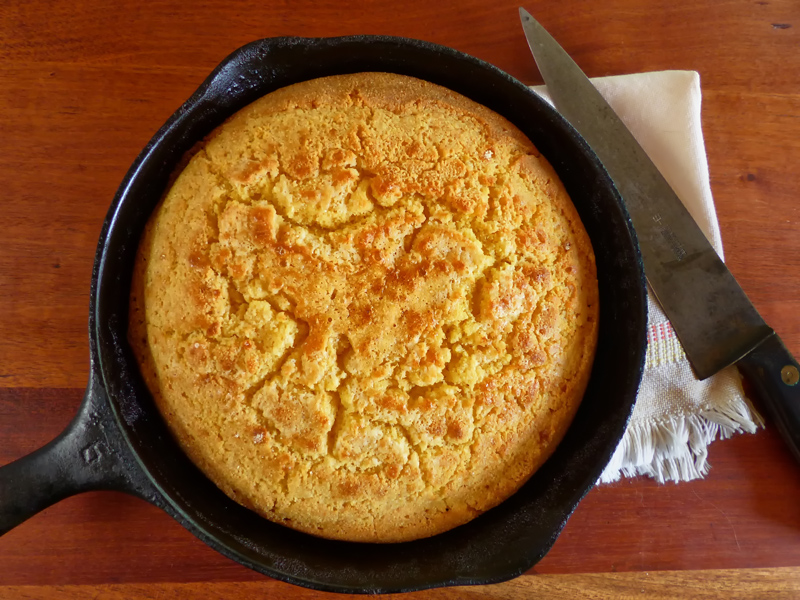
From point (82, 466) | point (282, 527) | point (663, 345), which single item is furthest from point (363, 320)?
point (663, 345)

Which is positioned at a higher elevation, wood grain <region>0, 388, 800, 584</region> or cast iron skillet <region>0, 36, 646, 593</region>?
cast iron skillet <region>0, 36, 646, 593</region>

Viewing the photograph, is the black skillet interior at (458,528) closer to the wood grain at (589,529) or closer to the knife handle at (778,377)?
the wood grain at (589,529)

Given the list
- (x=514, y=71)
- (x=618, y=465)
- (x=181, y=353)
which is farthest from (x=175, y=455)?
(x=514, y=71)

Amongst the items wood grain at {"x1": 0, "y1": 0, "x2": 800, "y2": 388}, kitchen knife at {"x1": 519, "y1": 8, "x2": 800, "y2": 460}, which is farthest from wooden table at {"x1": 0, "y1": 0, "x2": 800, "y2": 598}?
kitchen knife at {"x1": 519, "y1": 8, "x2": 800, "y2": 460}

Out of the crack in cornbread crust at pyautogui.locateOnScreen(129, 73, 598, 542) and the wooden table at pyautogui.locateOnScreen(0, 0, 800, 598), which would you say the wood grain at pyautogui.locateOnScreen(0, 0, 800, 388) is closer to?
the wooden table at pyautogui.locateOnScreen(0, 0, 800, 598)

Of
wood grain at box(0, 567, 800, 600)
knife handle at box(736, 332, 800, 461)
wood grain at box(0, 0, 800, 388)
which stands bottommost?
wood grain at box(0, 567, 800, 600)

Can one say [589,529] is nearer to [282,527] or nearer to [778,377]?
[778,377]

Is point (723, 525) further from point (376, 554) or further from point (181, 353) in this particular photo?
point (181, 353)
